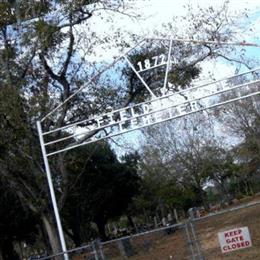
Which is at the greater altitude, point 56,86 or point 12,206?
point 56,86

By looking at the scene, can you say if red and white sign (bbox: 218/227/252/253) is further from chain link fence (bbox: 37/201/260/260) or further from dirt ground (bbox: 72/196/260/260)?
dirt ground (bbox: 72/196/260/260)

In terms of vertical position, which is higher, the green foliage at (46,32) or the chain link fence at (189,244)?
the green foliage at (46,32)

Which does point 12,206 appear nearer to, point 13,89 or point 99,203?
point 99,203

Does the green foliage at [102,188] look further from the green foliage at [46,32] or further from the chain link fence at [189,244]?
the chain link fence at [189,244]

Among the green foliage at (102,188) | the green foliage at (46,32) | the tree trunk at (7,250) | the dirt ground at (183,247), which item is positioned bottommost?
the dirt ground at (183,247)

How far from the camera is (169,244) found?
18281 mm

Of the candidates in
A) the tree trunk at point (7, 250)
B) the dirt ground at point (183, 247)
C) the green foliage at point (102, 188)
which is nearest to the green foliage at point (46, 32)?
the dirt ground at point (183, 247)

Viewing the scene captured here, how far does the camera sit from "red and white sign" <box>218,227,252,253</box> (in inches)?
508

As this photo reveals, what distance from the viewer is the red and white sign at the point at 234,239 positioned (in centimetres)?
1291

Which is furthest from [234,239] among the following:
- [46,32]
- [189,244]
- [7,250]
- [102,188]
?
[7,250]

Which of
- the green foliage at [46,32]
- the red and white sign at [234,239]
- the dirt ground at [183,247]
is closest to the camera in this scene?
the red and white sign at [234,239]

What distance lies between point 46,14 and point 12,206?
2276 cm

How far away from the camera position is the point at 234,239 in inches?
513

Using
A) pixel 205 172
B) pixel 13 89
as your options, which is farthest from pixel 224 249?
pixel 205 172
